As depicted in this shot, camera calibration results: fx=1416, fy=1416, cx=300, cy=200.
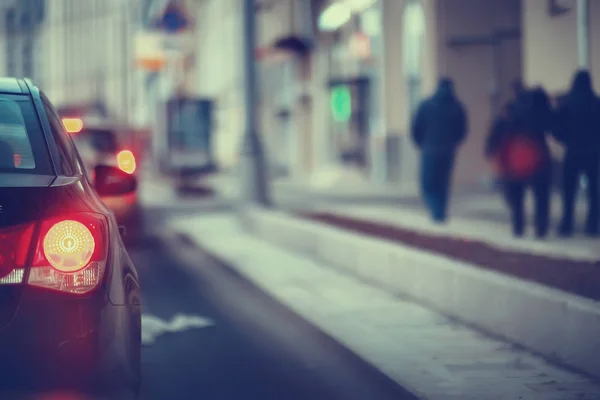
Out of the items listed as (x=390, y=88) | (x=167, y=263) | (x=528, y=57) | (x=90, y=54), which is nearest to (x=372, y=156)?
(x=390, y=88)

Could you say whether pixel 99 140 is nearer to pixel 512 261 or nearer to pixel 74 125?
pixel 74 125

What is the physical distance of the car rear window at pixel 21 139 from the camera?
5.14 m

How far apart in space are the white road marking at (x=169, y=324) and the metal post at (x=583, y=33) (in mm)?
11605

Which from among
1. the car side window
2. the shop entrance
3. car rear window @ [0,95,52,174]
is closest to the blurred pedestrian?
the car side window

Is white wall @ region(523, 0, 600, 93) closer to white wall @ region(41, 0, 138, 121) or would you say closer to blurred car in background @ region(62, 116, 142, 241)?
blurred car in background @ region(62, 116, 142, 241)

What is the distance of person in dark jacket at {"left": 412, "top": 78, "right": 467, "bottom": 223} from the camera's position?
1670 cm

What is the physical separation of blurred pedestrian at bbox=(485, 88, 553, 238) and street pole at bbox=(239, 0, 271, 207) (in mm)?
5750

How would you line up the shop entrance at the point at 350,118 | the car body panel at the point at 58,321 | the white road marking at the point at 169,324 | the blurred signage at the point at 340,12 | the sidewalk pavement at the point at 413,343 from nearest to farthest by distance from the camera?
the car body panel at the point at 58,321 < the sidewalk pavement at the point at 413,343 < the white road marking at the point at 169,324 < the blurred signage at the point at 340,12 < the shop entrance at the point at 350,118

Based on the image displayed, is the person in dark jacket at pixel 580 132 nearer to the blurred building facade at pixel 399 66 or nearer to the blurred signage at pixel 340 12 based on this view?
the blurred building facade at pixel 399 66

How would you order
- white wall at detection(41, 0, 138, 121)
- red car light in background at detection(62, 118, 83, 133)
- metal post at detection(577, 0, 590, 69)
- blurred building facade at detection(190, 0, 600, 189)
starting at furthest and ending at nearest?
white wall at detection(41, 0, 138, 121) < blurred building facade at detection(190, 0, 600, 189) < metal post at detection(577, 0, 590, 69) < red car light in background at detection(62, 118, 83, 133)

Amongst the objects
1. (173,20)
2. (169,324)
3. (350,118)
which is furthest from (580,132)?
(173,20)

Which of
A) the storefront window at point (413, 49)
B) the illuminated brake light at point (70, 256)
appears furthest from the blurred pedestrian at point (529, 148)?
the storefront window at point (413, 49)

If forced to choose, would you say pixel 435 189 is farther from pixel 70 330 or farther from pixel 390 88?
pixel 390 88

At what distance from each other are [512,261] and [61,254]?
21.5 feet
